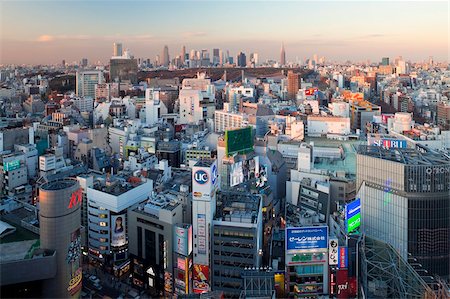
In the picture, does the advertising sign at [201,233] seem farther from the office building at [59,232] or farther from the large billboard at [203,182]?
the office building at [59,232]

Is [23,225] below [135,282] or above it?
above

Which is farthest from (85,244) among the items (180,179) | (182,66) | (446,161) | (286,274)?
(182,66)

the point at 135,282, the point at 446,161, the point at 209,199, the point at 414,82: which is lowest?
the point at 135,282

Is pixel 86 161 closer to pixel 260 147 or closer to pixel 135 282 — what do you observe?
pixel 260 147

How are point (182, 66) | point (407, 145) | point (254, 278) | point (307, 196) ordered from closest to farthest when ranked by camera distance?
point (254, 278), point (307, 196), point (407, 145), point (182, 66)

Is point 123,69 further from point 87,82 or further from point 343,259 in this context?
point 343,259

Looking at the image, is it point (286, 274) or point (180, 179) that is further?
point (180, 179)

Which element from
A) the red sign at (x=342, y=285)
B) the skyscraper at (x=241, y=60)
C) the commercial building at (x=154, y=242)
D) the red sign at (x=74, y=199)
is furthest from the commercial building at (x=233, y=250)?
the skyscraper at (x=241, y=60)
